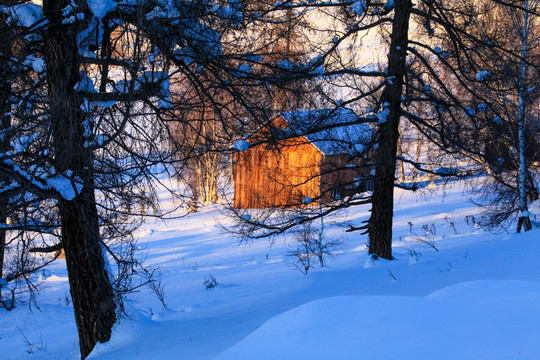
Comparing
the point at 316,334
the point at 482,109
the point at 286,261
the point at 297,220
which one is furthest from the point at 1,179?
the point at 286,261

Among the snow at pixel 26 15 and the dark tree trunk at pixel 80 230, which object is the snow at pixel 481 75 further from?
the snow at pixel 26 15

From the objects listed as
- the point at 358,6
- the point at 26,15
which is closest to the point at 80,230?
the point at 26,15

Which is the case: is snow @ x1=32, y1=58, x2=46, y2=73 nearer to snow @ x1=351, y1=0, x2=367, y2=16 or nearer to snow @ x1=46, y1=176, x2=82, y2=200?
snow @ x1=46, y1=176, x2=82, y2=200

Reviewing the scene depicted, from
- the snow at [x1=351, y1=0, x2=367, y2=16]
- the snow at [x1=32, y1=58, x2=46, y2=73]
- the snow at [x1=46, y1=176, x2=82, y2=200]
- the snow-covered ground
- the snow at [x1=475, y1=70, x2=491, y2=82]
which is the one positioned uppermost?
the snow at [x1=351, y1=0, x2=367, y2=16]

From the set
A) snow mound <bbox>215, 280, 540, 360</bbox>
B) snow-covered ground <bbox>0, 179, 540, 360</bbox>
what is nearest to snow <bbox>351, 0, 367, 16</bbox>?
snow-covered ground <bbox>0, 179, 540, 360</bbox>

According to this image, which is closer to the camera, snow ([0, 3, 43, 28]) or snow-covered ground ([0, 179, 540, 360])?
snow-covered ground ([0, 179, 540, 360])

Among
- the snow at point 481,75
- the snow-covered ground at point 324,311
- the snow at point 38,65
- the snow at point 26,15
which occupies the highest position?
the snow at point 26,15

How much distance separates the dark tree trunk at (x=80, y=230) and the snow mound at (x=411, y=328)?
2523 millimetres

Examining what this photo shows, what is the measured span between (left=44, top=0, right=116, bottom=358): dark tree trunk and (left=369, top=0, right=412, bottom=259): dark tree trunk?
5.59m

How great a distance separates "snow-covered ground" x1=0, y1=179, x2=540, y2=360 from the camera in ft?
9.55

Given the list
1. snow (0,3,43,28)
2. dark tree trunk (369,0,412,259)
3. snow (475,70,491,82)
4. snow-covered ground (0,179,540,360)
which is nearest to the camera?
snow-covered ground (0,179,540,360)

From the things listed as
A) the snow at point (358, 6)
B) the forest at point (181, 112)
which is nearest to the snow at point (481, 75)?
the forest at point (181, 112)

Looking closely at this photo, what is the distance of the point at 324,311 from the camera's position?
351 centimetres

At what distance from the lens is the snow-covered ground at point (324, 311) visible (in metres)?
2.91
